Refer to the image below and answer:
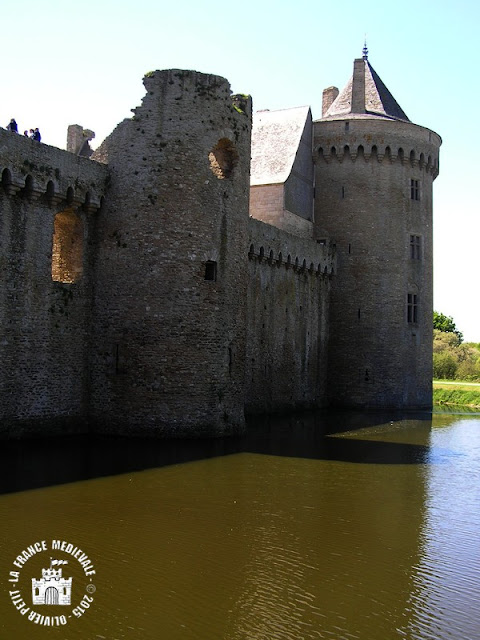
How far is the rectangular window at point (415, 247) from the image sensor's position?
31375 millimetres

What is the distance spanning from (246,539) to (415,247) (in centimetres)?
2366

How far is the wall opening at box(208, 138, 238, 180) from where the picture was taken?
19719mm

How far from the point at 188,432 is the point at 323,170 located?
16.3 m

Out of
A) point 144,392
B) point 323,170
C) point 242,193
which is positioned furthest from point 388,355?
point 144,392

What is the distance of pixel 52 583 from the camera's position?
784 centimetres

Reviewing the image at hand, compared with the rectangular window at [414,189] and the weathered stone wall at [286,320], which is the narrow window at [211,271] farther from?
the rectangular window at [414,189]

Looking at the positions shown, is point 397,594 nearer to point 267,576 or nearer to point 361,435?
point 267,576

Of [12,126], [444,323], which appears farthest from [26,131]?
[444,323]

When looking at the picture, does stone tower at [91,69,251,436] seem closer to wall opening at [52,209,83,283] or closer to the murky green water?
wall opening at [52,209,83,283]

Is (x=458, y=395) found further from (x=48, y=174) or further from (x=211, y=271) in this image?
(x=48, y=174)

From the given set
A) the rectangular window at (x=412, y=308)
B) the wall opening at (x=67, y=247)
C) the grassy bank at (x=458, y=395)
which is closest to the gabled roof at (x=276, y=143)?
the rectangular window at (x=412, y=308)

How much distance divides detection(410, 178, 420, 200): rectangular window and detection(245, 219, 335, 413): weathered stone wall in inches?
165

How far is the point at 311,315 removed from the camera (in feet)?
95.6

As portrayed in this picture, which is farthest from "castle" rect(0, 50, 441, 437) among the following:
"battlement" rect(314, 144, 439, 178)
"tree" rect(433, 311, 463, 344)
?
"tree" rect(433, 311, 463, 344)
